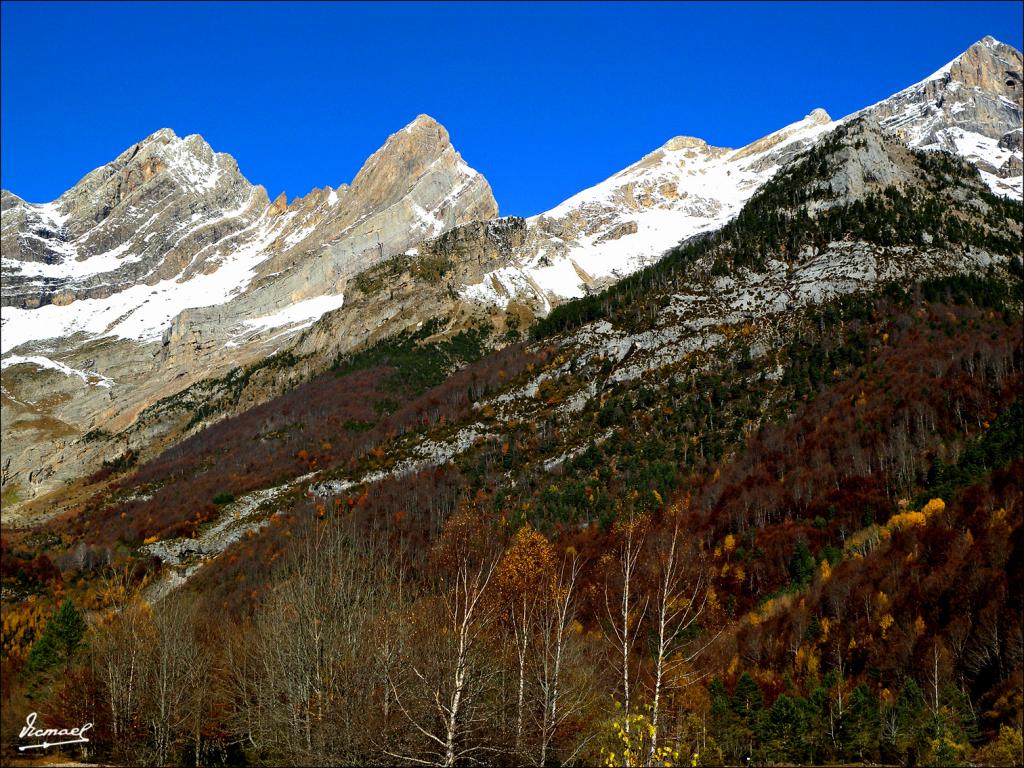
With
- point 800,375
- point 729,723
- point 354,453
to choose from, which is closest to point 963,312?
point 800,375

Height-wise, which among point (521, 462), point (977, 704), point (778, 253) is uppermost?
point (778, 253)

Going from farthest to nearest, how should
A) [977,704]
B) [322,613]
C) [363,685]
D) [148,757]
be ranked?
[977,704], [148,757], [322,613], [363,685]

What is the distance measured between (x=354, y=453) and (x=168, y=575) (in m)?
47.6

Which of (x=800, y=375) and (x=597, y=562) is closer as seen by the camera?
(x=597, y=562)

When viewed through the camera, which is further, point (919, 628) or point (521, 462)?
point (521, 462)

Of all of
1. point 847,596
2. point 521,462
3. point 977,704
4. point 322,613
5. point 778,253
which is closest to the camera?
point 322,613

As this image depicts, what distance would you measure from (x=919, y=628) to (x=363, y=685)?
64.5 m

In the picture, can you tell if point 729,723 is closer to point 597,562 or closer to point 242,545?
point 597,562

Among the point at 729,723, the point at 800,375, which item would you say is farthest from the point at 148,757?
the point at 800,375

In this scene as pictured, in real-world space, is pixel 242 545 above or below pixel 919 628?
above

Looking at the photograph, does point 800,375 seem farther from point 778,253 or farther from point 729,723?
point 729,723

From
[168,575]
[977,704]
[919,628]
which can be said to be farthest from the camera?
[168,575]

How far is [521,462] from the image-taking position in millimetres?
122688

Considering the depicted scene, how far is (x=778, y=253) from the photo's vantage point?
149 m
